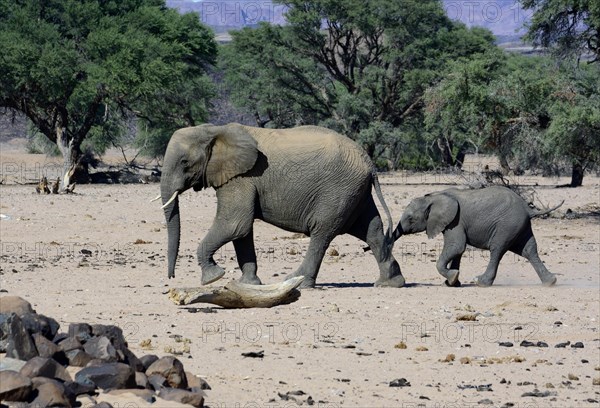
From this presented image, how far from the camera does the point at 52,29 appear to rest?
3909 centimetres

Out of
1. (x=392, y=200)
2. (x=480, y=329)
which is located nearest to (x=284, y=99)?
(x=392, y=200)

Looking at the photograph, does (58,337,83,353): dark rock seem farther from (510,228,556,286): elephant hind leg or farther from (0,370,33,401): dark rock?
(510,228,556,286): elephant hind leg

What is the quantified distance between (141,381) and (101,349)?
48 cm

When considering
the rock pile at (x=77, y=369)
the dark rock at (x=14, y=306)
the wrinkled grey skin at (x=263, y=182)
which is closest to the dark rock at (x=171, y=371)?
the rock pile at (x=77, y=369)

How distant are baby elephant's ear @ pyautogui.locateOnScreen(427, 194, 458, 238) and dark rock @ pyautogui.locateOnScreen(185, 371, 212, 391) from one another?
8.00 m

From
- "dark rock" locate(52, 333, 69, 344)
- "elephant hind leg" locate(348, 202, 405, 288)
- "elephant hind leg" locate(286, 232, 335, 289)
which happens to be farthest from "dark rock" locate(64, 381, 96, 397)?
"elephant hind leg" locate(348, 202, 405, 288)

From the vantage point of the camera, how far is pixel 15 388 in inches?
284

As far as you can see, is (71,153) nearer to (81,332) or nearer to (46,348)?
(81,332)

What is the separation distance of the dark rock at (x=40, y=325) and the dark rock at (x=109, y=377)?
2.51 ft

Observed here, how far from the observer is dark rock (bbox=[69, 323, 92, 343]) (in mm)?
8531

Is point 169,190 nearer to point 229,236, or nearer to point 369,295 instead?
point 229,236

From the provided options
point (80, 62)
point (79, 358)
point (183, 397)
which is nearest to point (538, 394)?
point (183, 397)

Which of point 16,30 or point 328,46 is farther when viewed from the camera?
point 328,46

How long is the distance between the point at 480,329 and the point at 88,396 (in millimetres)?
4911
